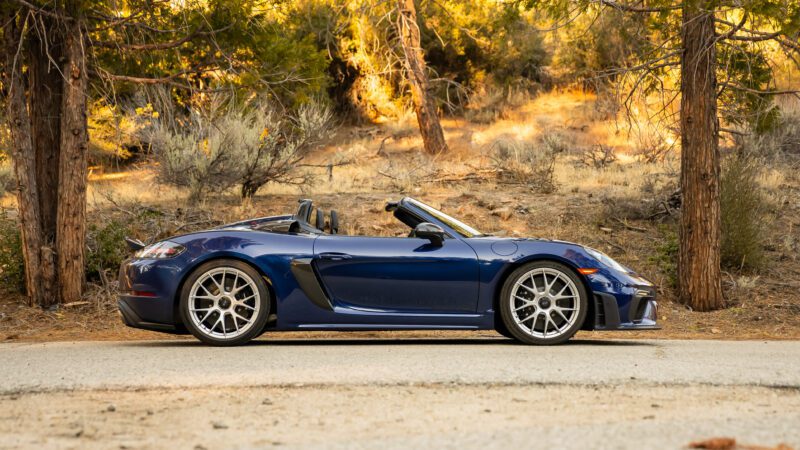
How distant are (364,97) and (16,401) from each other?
30.5 metres

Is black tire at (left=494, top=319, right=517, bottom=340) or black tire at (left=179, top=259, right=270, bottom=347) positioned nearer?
Answer: black tire at (left=179, top=259, right=270, bottom=347)

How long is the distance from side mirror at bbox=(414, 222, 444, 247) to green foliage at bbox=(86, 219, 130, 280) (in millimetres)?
6957

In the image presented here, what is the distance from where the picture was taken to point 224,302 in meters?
8.95

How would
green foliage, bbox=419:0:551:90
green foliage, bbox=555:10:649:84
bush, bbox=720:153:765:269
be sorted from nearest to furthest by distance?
bush, bbox=720:153:765:269 < green foliage, bbox=555:10:649:84 < green foliage, bbox=419:0:551:90

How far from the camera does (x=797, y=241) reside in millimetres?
17797

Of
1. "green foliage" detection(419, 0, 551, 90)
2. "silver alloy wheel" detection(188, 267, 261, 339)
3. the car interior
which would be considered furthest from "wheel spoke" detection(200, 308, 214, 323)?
"green foliage" detection(419, 0, 551, 90)

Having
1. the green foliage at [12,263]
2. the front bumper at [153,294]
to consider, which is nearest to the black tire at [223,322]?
the front bumper at [153,294]

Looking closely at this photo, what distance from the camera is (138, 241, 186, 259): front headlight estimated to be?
905 centimetres

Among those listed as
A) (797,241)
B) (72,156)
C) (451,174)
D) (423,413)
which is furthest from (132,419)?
(451,174)

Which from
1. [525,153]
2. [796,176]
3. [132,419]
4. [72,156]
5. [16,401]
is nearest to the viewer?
[132,419]

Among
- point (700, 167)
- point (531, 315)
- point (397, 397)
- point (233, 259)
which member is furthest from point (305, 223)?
point (700, 167)

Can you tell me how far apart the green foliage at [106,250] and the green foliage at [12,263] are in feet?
2.89

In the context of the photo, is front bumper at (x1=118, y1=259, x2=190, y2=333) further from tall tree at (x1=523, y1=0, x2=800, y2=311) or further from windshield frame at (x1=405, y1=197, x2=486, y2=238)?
tall tree at (x1=523, y1=0, x2=800, y2=311)

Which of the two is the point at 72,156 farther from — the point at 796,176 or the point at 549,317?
the point at 796,176
